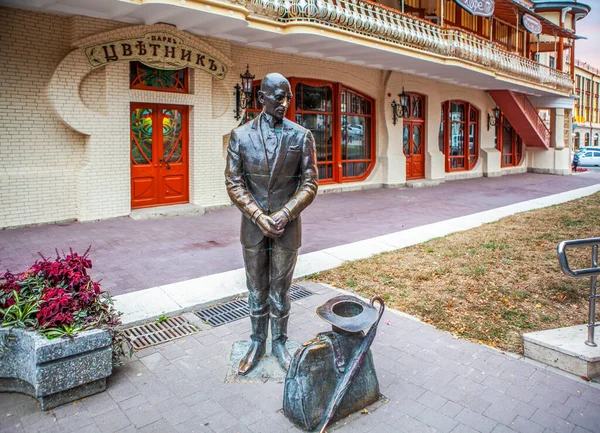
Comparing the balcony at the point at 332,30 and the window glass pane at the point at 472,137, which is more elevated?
the balcony at the point at 332,30

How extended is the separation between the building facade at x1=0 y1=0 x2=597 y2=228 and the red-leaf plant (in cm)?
671

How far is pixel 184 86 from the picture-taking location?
1195cm

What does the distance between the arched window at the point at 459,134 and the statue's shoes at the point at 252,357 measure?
19.3 meters

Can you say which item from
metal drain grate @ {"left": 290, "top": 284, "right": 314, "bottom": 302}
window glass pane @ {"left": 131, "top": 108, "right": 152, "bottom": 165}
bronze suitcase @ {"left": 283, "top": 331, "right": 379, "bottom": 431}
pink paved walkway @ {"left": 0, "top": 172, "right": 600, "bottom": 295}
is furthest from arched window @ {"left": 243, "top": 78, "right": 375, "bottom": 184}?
bronze suitcase @ {"left": 283, "top": 331, "right": 379, "bottom": 431}

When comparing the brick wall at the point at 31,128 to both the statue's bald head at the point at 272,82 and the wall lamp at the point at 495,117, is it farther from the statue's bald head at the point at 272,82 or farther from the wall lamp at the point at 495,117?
the wall lamp at the point at 495,117

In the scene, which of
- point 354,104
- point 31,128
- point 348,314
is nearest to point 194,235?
point 31,128

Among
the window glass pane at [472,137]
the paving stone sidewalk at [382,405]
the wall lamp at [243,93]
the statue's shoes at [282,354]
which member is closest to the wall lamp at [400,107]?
the window glass pane at [472,137]

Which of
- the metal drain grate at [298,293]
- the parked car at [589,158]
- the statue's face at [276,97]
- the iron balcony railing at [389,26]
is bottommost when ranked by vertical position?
the metal drain grate at [298,293]

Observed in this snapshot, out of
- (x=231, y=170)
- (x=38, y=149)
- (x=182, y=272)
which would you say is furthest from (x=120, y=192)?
(x=231, y=170)

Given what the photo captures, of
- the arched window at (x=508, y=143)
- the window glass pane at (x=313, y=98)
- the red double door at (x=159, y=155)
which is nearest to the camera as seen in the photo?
the red double door at (x=159, y=155)

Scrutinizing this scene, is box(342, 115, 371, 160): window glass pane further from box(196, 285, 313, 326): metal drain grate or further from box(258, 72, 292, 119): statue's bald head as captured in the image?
box(258, 72, 292, 119): statue's bald head

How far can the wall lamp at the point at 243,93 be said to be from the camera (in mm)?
12531

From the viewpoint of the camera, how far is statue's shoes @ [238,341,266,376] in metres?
3.89

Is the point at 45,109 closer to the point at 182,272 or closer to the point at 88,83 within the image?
the point at 88,83
